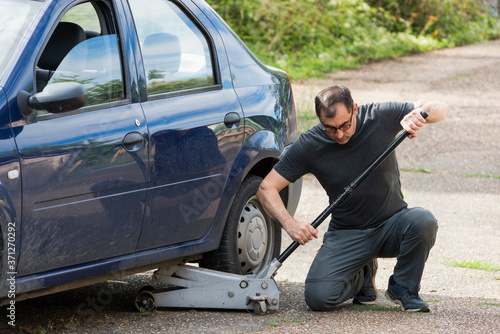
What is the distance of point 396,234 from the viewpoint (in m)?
4.59

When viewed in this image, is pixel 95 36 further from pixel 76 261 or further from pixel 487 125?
pixel 487 125

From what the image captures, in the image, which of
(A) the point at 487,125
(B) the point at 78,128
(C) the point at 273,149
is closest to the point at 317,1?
(A) the point at 487,125

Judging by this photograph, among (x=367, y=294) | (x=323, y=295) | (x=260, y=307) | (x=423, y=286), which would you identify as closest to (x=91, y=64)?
(x=260, y=307)

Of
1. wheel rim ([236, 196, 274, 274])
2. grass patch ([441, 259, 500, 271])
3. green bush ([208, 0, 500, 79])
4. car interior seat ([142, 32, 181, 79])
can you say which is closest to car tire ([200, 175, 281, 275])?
wheel rim ([236, 196, 274, 274])

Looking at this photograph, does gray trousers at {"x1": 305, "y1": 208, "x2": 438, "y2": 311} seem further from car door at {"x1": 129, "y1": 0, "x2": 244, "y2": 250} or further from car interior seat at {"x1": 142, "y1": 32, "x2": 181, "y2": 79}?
car interior seat at {"x1": 142, "y1": 32, "x2": 181, "y2": 79}

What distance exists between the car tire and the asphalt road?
289mm

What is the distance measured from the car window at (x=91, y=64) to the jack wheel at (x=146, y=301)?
46.8 inches

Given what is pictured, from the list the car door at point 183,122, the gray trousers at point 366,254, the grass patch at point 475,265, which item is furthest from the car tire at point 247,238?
the grass patch at point 475,265

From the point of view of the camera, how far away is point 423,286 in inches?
204

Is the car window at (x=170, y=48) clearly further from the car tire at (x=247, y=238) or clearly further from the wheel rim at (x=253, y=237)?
the wheel rim at (x=253, y=237)

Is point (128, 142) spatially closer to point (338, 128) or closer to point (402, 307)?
point (338, 128)

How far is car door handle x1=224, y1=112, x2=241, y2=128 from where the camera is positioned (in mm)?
4383

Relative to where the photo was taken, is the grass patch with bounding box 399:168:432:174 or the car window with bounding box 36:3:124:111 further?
the grass patch with bounding box 399:168:432:174

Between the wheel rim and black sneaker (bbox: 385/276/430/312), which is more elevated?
the wheel rim
